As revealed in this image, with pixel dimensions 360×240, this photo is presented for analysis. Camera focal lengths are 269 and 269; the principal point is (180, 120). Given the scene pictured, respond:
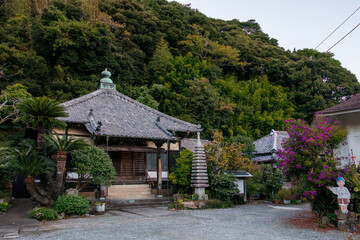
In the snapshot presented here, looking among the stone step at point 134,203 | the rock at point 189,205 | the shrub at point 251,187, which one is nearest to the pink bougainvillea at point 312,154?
the rock at point 189,205

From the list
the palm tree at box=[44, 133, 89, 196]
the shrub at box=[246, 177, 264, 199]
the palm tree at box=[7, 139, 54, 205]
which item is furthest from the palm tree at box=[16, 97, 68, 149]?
the shrub at box=[246, 177, 264, 199]

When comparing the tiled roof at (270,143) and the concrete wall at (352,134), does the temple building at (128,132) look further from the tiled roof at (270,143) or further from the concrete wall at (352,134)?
the tiled roof at (270,143)

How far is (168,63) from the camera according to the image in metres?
31.4

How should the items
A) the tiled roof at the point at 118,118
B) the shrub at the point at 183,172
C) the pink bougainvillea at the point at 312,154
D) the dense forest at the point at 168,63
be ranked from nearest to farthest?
the pink bougainvillea at the point at 312,154 < the tiled roof at the point at 118,118 < the shrub at the point at 183,172 < the dense forest at the point at 168,63

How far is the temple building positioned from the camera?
14.1m

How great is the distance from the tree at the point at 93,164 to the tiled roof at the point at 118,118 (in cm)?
150

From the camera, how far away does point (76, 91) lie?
24562mm

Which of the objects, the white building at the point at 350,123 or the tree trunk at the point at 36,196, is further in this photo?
the tree trunk at the point at 36,196

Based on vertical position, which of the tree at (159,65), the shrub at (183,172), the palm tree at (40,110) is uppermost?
the tree at (159,65)

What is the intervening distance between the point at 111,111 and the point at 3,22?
19.1 meters

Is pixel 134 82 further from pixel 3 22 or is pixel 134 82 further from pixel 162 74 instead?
pixel 3 22

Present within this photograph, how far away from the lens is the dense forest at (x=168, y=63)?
25.9 meters

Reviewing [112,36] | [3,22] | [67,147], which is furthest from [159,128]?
[3,22]

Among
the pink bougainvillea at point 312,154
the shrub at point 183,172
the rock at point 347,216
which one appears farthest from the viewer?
the shrub at point 183,172
